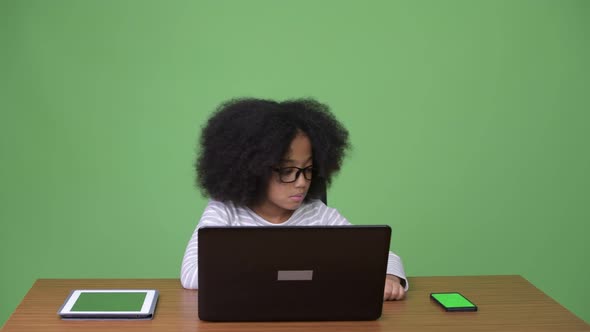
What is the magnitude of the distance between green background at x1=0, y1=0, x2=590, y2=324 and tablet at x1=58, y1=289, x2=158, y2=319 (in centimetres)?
157

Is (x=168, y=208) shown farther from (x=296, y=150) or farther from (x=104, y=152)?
(x=296, y=150)

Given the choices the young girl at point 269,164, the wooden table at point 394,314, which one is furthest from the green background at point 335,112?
the wooden table at point 394,314

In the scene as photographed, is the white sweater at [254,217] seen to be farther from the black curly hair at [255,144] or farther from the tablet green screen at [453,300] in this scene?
the tablet green screen at [453,300]

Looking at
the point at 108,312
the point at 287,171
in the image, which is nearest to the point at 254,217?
the point at 287,171

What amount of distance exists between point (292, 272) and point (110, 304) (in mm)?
477

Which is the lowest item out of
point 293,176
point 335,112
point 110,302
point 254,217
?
point 110,302

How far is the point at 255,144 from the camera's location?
2.19 meters

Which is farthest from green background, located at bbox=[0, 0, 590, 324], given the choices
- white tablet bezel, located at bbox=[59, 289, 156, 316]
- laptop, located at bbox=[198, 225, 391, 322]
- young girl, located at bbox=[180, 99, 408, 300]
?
laptop, located at bbox=[198, 225, 391, 322]

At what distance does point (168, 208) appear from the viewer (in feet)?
11.3

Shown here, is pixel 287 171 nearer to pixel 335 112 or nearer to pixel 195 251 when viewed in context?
pixel 195 251

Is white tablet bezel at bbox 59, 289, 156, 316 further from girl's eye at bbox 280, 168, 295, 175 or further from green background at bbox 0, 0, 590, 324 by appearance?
green background at bbox 0, 0, 590, 324

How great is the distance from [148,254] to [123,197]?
0.30 m

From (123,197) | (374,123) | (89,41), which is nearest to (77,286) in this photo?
(123,197)

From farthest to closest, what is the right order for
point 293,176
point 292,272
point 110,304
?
point 293,176 < point 110,304 < point 292,272
